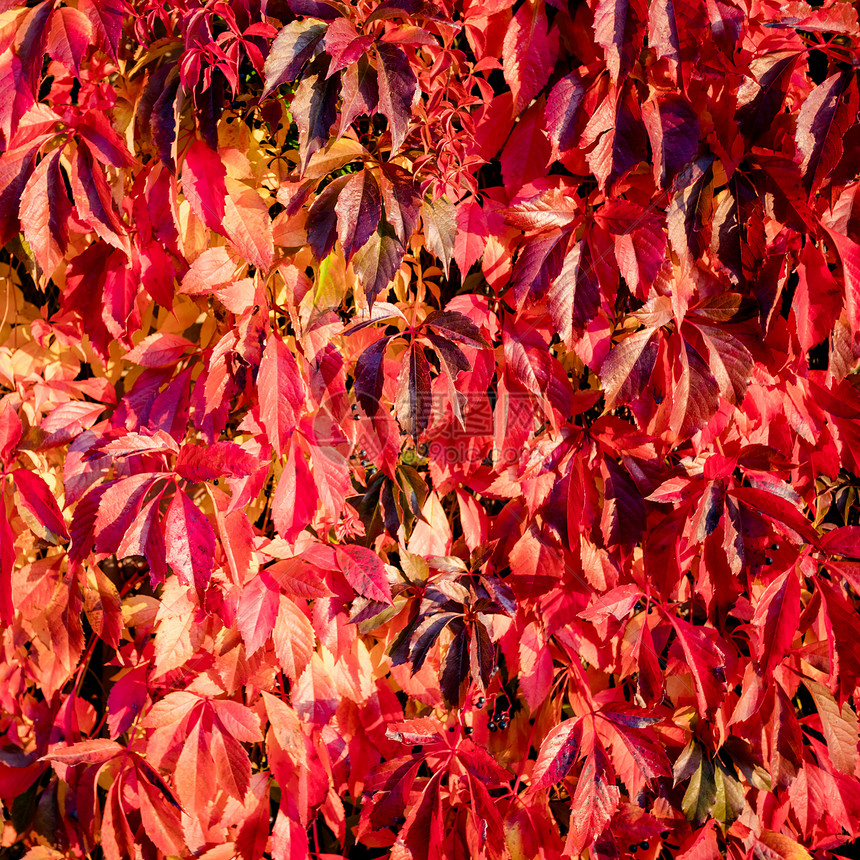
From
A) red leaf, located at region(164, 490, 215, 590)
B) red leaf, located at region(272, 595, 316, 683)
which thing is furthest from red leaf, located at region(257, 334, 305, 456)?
red leaf, located at region(272, 595, 316, 683)

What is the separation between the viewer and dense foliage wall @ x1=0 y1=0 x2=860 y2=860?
0.93m

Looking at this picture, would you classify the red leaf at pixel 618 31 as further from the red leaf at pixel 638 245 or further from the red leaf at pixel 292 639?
the red leaf at pixel 292 639

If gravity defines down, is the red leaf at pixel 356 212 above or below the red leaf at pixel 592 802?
above

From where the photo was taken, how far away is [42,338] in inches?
47.8

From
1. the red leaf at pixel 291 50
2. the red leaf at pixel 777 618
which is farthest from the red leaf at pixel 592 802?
the red leaf at pixel 291 50

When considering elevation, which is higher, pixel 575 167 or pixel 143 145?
pixel 143 145

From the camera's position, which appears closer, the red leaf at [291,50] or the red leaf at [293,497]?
the red leaf at [291,50]

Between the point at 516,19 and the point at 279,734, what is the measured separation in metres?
1.05

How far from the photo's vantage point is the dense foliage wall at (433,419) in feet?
3.05

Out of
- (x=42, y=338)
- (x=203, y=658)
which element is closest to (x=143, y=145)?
Result: (x=42, y=338)

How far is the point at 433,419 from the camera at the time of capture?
1.01m

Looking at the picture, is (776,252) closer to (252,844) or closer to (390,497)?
(390,497)

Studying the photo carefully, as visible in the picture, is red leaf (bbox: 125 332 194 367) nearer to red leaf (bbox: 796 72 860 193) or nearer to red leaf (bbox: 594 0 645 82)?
red leaf (bbox: 594 0 645 82)

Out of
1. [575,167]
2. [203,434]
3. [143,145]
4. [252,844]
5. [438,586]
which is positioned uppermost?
[143,145]
